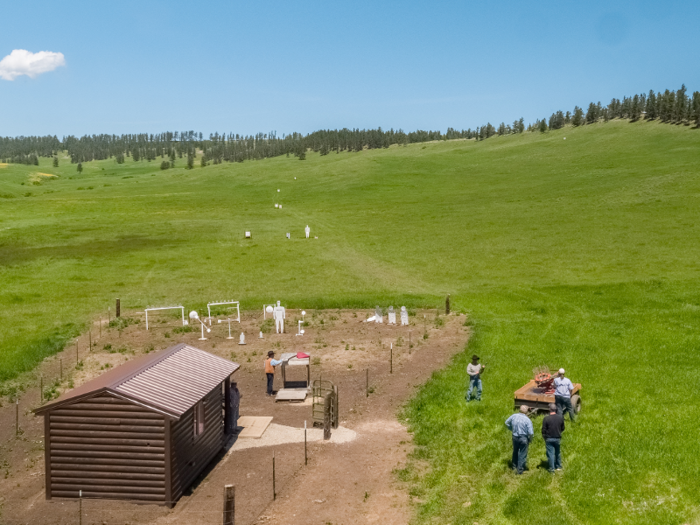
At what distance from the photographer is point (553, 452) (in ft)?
56.0

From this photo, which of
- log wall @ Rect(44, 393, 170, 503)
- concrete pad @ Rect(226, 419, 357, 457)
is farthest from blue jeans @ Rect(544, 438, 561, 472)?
log wall @ Rect(44, 393, 170, 503)

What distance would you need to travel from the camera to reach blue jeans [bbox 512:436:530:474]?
55.4ft

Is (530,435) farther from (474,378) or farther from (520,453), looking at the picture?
(474,378)

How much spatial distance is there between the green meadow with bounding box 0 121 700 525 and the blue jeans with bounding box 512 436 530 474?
0.46m

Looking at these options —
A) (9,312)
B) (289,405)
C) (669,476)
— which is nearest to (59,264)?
(9,312)

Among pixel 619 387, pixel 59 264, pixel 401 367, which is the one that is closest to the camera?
pixel 619 387

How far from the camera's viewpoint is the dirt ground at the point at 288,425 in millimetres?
16078

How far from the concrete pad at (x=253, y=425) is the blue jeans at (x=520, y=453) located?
326 inches

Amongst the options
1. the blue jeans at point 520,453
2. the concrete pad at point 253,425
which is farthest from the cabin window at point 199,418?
the blue jeans at point 520,453

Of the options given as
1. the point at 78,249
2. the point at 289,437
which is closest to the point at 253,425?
the point at 289,437

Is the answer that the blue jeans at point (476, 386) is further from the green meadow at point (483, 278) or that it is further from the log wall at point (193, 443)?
the log wall at point (193, 443)

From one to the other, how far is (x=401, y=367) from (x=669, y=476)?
528 inches

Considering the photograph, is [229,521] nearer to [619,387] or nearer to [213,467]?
[213,467]

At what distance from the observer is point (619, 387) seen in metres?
23.8
